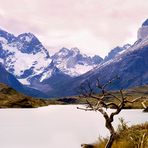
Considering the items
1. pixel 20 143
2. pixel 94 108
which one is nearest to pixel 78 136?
pixel 20 143

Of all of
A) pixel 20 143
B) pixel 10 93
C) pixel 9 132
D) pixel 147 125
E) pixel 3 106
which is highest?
pixel 10 93

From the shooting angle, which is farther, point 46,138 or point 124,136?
point 46,138

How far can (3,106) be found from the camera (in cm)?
14650

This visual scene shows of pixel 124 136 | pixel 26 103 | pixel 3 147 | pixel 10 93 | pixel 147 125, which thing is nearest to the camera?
pixel 124 136

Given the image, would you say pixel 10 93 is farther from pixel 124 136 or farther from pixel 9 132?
pixel 124 136

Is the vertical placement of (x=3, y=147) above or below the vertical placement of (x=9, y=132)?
below

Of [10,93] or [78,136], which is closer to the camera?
[78,136]

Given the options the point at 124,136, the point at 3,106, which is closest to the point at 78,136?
the point at 124,136

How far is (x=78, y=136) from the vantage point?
4781 cm

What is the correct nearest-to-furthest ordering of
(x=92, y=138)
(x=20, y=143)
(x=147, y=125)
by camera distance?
(x=147, y=125) < (x=20, y=143) < (x=92, y=138)

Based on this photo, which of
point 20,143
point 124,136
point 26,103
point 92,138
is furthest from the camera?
point 26,103

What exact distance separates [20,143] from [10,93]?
144436mm

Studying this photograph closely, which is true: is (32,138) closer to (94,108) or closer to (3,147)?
(3,147)

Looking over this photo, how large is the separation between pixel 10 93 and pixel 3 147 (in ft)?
485
